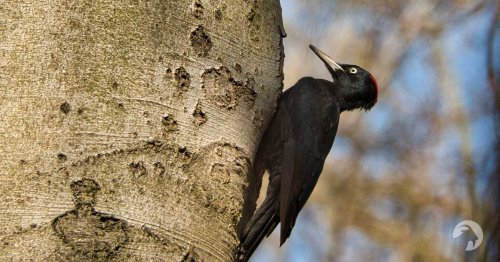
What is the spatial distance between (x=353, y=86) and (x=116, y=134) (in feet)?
9.05

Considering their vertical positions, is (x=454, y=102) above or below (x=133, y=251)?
above

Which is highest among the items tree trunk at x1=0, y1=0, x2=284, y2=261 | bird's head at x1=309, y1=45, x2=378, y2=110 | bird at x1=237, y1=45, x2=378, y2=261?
bird's head at x1=309, y1=45, x2=378, y2=110

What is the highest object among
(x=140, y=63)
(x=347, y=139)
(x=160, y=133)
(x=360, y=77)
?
(x=347, y=139)

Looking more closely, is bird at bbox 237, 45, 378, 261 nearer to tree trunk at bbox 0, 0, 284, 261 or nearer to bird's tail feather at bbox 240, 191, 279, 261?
bird's tail feather at bbox 240, 191, 279, 261

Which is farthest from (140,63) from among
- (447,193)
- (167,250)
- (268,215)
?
(447,193)

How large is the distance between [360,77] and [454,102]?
11.8 feet

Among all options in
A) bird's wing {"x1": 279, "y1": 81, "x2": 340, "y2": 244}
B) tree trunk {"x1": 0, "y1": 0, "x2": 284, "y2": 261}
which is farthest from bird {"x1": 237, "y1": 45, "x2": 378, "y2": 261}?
tree trunk {"x1": 0, "y1": 0, "x2": 284, "y2": 261}

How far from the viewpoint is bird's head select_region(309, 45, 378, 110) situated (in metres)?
4.68

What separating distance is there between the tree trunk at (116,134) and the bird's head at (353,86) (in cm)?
226

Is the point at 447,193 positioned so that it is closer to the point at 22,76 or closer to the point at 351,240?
the point at 351,240

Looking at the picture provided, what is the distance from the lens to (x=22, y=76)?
6.90 ft

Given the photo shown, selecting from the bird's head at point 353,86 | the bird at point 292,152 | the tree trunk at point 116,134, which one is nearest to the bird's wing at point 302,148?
the bird at point 292,152

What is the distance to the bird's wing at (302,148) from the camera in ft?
11.8

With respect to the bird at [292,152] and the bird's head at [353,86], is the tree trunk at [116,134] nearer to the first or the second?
the bird at [292,152]
